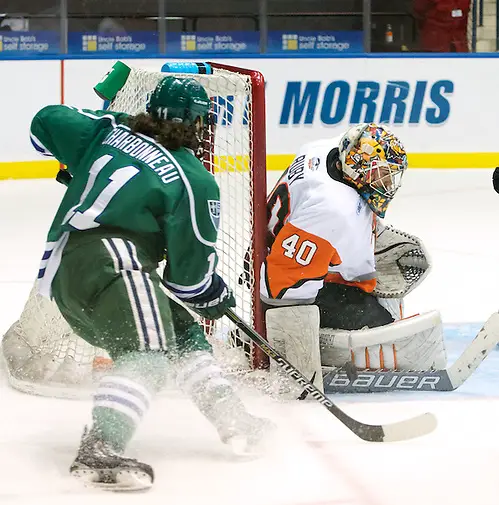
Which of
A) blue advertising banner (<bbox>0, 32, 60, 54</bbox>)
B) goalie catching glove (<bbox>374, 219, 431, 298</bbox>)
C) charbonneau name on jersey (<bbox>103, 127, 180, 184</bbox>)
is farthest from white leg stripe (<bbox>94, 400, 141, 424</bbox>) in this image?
blue advertising banner (<bbox>0, 32, 60, 54</bbox>)

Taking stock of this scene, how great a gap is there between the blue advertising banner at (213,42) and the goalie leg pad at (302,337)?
5122 millimetres

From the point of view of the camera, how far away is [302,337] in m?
2.86

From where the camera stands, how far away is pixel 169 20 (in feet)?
25.5

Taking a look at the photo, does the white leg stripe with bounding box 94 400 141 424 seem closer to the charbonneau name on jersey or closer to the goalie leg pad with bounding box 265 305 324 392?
the charbonneau name on jersey

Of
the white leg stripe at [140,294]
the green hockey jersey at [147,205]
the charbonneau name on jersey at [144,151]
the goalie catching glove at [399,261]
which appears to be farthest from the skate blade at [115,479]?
the goalie catching glove at [399,261]

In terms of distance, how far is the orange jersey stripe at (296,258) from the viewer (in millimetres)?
2785

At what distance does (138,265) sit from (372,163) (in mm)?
824

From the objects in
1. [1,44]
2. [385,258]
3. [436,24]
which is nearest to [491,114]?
[436,24]

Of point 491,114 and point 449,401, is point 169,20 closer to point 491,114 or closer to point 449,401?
point 491,114

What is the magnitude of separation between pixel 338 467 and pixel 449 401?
636mm

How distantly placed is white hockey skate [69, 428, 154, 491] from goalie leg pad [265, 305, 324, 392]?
776 millimetres

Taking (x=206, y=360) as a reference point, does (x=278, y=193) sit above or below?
above

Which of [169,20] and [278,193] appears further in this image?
[169,20]

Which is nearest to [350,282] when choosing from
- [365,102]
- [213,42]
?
[365,102]
